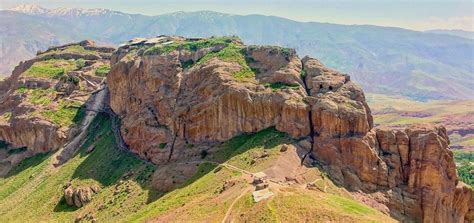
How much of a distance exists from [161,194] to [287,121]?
1306 inches

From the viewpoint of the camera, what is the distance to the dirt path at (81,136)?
159 metres

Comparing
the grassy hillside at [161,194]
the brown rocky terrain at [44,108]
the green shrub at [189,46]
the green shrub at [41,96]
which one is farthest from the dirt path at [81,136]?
the green shrub at [189,46]

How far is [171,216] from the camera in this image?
331 ft

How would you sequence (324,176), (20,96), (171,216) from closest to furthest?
(171,216), (324,176), (20,96)

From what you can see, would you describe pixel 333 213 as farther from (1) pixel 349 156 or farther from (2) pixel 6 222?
(2) pixel 6 222

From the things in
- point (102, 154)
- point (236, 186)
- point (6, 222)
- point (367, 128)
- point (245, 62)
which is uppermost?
point (245, 62)

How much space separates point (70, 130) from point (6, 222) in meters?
40.1

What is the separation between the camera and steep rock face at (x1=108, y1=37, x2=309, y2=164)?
125 meters

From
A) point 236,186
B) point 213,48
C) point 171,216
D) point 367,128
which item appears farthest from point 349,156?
point 213,48

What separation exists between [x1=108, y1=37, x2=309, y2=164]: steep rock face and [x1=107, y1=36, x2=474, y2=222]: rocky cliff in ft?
0.82

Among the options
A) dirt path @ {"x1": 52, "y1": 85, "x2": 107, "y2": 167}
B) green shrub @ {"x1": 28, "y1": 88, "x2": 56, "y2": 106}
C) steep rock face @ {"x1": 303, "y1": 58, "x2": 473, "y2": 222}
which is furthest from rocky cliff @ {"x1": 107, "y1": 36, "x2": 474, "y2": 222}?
green shrub @ {"x1": 28, "y1": 88, "x2": 56, "y2": 106}

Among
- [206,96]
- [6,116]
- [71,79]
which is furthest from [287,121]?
[6,116]

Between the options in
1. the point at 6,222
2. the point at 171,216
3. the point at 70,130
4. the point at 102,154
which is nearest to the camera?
the point at 171,216

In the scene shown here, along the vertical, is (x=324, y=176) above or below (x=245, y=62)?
below
